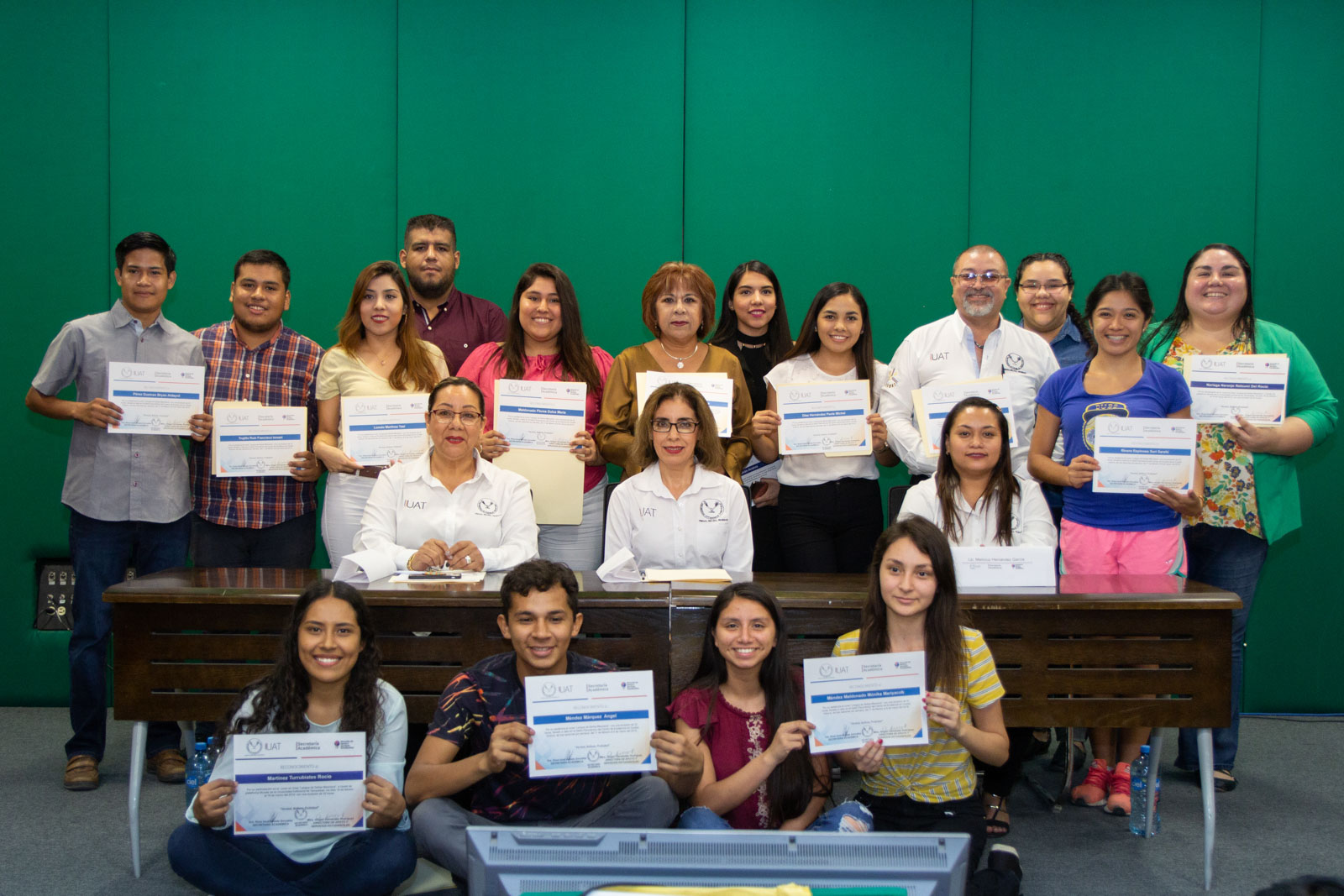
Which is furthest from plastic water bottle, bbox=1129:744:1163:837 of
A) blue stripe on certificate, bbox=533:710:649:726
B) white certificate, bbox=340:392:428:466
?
white certificate, bbox=340:392:428:466

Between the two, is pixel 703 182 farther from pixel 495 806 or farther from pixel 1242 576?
pixel 495 806

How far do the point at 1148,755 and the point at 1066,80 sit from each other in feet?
11.8

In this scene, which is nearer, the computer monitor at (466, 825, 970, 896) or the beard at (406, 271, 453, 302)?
the computer monitor at (466, 825, 970, 896)

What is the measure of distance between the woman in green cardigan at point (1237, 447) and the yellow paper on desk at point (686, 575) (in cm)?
199

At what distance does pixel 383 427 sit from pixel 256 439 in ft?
1.74

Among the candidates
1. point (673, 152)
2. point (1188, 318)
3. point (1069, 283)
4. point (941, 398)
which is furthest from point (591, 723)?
point (673, 152)

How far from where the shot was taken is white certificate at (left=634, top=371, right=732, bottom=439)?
13.3ft

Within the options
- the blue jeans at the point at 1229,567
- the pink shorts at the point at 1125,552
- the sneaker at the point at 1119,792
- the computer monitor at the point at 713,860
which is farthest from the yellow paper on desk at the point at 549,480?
the computer monitor at the point at 713,860

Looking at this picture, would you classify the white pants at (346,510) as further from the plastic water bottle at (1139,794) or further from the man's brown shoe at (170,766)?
the plastic water bottle at (1139,794)

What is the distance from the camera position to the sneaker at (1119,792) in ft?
12.7

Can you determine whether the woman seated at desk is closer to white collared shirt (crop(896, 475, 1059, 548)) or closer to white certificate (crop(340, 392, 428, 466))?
white certificate (crop(340, 392, 428, 466))

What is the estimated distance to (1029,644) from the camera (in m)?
3.04

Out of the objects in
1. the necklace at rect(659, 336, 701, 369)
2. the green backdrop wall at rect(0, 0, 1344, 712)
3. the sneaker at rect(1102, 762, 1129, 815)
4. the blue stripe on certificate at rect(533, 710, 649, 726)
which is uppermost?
the green backdrop wall at rect(0, 0, 1344, 712)

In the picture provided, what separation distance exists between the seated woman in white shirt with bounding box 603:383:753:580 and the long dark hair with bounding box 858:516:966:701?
0.78 metres
